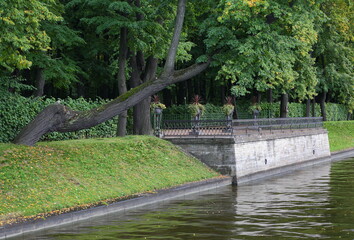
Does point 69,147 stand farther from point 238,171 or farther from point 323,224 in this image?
point 323,224

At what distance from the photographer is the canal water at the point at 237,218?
591 inches

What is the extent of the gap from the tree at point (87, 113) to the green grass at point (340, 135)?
86.3ft

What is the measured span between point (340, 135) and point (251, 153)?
26.4 m

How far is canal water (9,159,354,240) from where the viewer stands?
15008 millimetres

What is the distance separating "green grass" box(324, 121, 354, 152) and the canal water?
2483 cm

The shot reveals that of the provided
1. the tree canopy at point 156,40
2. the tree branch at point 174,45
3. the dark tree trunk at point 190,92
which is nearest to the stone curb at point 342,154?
the tree canopy at point 156,40

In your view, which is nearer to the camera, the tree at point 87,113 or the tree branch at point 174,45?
the tree at point 87,113

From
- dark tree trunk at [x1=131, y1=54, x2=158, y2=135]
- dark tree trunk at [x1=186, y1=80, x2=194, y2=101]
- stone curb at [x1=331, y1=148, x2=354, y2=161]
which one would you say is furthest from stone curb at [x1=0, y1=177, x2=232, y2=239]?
dark tree trunk at [x1=186, y1=80, x2=194, y2=101]

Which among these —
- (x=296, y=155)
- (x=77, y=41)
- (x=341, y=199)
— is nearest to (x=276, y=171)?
(x=296, y=155)

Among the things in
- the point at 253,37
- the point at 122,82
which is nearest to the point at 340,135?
the point at 122,82

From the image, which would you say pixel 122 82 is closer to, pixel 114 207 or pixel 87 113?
pixel 87 113

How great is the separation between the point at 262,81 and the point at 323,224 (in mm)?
11546

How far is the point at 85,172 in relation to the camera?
837 inches

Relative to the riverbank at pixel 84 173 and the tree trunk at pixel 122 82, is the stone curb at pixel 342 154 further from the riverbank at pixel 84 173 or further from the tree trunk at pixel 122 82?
the tree trunk at pixel 122 82
